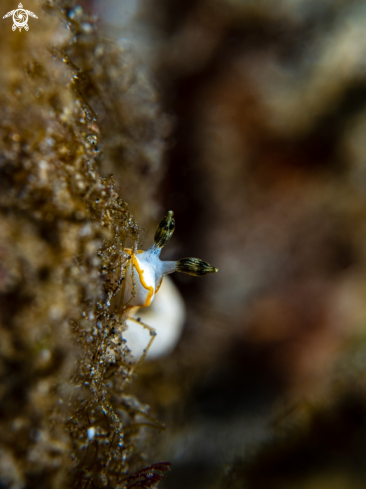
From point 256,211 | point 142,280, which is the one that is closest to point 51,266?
point 142,280

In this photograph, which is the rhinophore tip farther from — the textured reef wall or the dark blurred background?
the dark blurred background

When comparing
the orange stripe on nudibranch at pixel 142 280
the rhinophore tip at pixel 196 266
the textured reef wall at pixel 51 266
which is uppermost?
the rhinophore tip at pixel 196 266

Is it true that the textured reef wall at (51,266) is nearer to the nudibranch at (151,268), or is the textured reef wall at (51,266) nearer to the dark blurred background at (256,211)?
the nudibranch at (151,268)

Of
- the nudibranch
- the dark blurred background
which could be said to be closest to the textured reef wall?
the nudibranch

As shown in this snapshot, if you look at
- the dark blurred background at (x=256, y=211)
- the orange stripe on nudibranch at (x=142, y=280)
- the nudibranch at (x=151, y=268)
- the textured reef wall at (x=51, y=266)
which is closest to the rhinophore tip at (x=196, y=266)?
the nudibranch at (x=151, y=268)

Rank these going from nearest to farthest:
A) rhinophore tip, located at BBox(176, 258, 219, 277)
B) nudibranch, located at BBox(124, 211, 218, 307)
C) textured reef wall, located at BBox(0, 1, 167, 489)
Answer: textured reef wall, located at BBox(0, 1, 167, 489), nudibranch, located at BBox(124, 211, 218, 307), rhinophore tip, located at BBox(176, 258, 219, 277)
